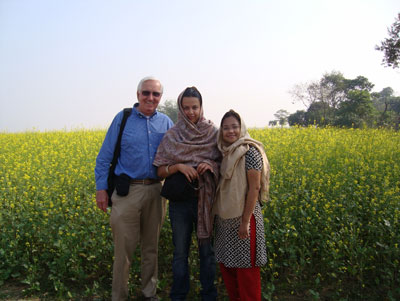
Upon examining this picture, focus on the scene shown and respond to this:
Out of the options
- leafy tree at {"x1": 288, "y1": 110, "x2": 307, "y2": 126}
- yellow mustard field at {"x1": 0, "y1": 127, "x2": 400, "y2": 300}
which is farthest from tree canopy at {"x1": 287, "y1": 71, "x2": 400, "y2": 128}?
yellow mustard field at {"x1": 0, "y1": 127, "x2": 400, "y2": 300}

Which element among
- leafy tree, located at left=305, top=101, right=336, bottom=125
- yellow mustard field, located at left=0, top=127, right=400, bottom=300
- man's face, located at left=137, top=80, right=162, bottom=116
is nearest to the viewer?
man's face, located at left=137, top=80, right=162, bottom=116

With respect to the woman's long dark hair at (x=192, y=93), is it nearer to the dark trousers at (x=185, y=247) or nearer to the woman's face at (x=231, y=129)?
the woman's face at (x=231, y=129)

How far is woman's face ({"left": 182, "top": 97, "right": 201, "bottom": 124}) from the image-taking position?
245 cm

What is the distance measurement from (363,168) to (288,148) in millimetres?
1937

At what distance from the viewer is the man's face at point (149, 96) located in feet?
8.79

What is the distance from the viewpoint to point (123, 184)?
104 inches

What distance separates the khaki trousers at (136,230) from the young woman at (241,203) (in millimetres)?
609

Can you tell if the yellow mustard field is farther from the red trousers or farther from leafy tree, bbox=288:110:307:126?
leafy tree, bbox=288:110:307:126

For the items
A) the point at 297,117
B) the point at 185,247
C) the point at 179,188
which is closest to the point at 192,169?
the point at 179,188

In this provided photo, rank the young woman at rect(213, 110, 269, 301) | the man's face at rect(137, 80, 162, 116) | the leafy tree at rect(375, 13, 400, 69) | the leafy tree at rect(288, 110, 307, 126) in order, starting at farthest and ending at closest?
1. the leafy tree at rect(288, 110, 307, 126)
2. the leafy tree at rect(375, 13, 400, 69)
3. the man's face at rect(137, 80, 162, 116)
4. the young woman at rect(213, 110, 269, 301)

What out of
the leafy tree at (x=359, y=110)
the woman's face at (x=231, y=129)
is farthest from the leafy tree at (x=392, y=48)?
the woman's face at (x=231, y=129)

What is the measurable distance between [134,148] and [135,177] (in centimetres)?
24

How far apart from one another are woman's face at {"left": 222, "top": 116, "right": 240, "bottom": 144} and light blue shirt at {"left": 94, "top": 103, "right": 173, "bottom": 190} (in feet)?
2.09

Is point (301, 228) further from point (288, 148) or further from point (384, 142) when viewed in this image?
point (384, 142)
